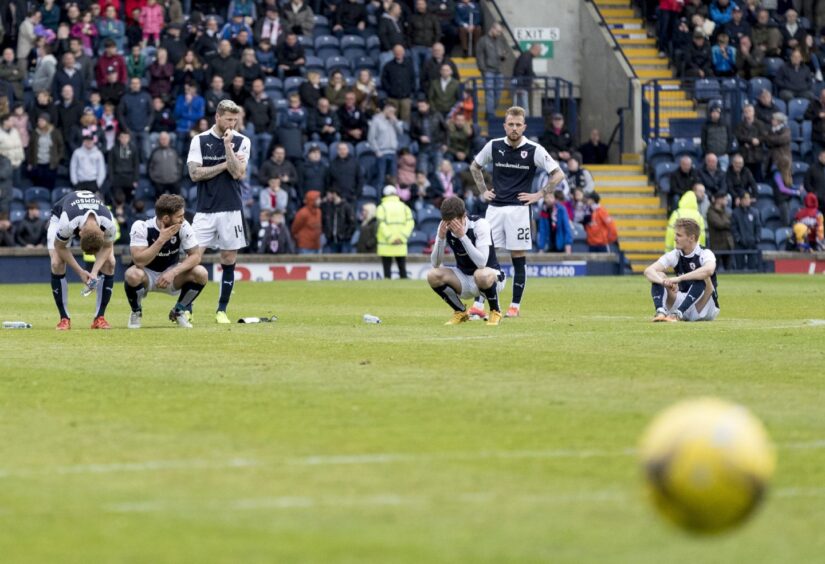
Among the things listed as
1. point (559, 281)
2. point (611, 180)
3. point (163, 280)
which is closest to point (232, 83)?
point (559, 281)

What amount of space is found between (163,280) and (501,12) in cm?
2570

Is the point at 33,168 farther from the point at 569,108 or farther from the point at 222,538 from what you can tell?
the point at 222,538

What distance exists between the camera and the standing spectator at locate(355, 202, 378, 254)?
3456cm

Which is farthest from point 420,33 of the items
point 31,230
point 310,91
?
point 31,230

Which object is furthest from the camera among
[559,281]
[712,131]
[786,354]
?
[712,131]

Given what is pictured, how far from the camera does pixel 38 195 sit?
33.2 meters

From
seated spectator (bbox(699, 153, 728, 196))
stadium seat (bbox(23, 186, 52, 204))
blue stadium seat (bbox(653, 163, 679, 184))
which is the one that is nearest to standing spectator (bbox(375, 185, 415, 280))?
stadium seat (bbox(23, 186, 52, 204))

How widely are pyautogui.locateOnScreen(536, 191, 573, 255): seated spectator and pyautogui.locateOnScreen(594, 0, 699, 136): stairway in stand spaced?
591 cm

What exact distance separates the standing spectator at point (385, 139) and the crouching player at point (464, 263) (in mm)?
16857

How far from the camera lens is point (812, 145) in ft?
132

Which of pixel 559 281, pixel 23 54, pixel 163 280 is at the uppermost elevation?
pixel 23 54

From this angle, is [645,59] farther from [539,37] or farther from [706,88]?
[539,37]

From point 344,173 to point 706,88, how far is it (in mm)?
10726

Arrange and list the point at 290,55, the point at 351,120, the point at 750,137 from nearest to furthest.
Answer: the point at 351,120 < the point at 290,55 < the point at 750,137
